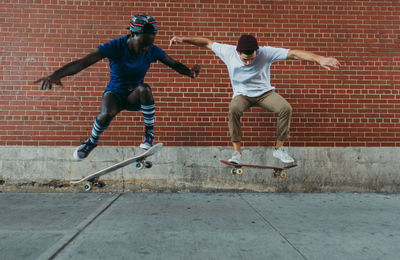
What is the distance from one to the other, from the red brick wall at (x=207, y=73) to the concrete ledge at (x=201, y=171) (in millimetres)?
186

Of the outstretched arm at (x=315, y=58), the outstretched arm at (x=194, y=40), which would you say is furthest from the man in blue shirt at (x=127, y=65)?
the outstretched arm at (x=315, y=58)

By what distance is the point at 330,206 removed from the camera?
176 inches

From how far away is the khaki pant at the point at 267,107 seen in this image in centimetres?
457

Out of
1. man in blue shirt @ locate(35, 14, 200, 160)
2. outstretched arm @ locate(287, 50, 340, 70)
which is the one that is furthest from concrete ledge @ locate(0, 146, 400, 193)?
outstretched arm @ locate(287, 50, 340, 70)

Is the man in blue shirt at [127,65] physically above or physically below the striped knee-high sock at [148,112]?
above

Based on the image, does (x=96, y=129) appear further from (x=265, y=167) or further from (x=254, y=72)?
(x=265, y=167)

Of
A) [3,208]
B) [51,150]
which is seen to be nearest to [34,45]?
[51,150]

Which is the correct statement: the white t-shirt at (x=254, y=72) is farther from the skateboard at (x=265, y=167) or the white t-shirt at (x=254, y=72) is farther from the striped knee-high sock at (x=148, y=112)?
the striped knee-high sock at (x=148, y=112)

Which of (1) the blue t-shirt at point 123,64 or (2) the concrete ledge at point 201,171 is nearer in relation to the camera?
(1) the blue t-shirt at point 123,64

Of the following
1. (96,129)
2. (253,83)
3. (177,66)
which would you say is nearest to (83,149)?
(96,129)

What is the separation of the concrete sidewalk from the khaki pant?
1.09 m

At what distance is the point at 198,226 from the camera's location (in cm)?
345

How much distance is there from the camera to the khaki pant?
457 cm

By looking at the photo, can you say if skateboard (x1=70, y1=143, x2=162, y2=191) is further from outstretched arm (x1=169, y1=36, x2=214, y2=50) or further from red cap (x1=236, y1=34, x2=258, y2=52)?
red cap (x1=236, y1=34, x2=258, y2=52)
